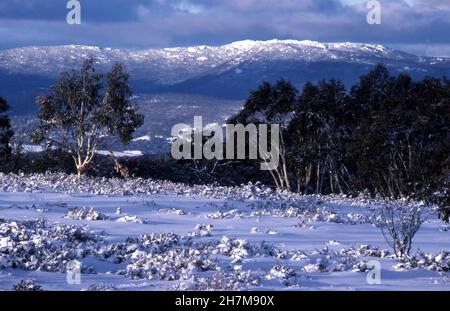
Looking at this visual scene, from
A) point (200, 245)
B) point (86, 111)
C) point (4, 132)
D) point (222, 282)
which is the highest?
point (86, 111)

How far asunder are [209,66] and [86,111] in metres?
133

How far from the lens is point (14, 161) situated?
58469 millimetres

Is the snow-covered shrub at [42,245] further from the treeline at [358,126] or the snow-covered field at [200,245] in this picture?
the treeline at [358,126]

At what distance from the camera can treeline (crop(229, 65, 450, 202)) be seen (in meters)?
37.9

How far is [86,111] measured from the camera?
34.8 meters

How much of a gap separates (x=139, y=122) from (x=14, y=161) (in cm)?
2756

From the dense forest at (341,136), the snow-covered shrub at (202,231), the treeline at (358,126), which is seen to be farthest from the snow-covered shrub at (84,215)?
the treeline at (358,126)

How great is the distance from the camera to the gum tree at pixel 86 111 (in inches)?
1323

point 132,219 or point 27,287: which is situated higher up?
point 27,287

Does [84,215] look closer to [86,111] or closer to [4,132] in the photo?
[86,111]

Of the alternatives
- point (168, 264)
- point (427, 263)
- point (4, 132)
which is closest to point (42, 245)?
point (168, 264)

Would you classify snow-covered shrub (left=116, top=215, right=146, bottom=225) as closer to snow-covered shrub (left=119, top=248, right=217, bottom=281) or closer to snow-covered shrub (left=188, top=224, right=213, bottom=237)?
snow-covered shrub (left=188, top=224, right=213, bottom=237)

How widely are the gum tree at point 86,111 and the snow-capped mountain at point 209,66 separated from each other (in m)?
1.80
